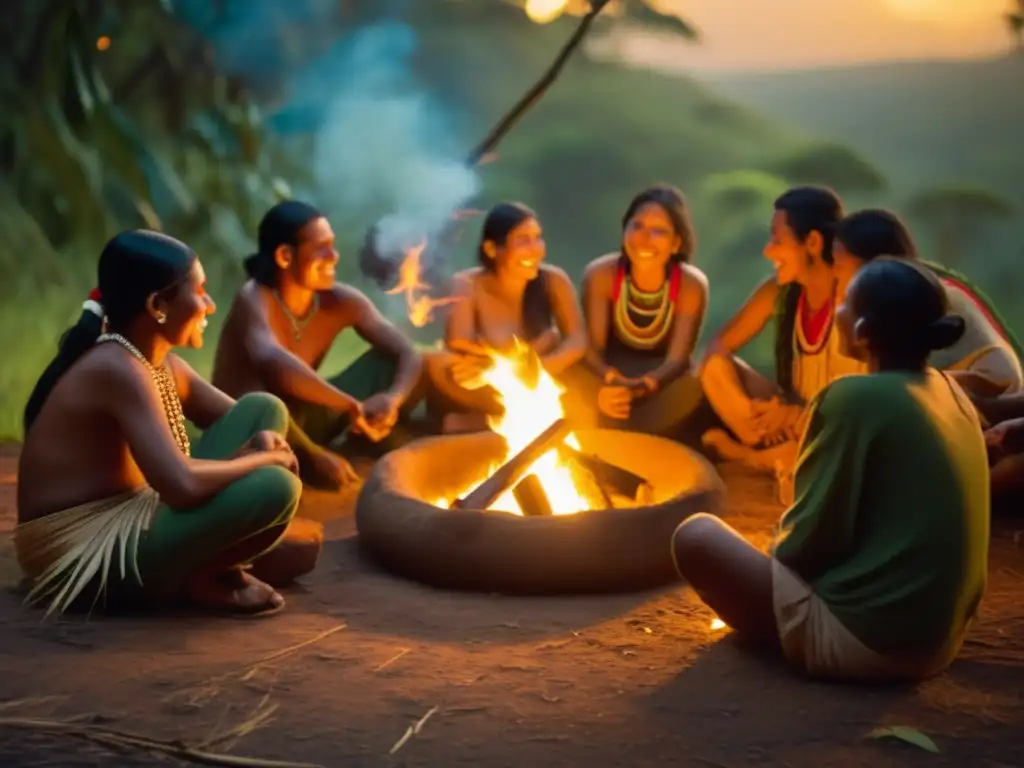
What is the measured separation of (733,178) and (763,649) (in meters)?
10.4

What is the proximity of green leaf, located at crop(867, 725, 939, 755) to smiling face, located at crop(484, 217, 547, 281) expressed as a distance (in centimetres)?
350

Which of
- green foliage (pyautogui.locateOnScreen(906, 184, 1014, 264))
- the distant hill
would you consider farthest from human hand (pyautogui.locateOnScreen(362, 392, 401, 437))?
the distant hill

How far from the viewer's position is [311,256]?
525 centimetres

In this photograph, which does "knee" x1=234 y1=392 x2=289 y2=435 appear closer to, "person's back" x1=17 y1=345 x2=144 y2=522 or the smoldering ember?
the smoldering ember

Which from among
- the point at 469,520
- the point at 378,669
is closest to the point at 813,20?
the point at 469,520

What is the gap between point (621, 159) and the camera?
14.6 m

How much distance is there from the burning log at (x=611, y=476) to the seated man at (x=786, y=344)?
81 cm

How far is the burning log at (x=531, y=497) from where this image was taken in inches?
171

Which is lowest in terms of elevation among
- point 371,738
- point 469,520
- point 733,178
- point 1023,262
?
point 371,738

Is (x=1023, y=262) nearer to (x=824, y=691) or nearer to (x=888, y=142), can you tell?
(x=888, y=142)

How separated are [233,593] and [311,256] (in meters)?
2.10

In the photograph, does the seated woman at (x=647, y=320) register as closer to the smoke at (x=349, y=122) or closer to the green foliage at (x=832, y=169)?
the smoke at (x=349, y=122)

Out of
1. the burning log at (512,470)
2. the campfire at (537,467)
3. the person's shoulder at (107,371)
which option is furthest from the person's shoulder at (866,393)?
the person's shoulder at (107,371)

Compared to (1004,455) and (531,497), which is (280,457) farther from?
(1004,455)
